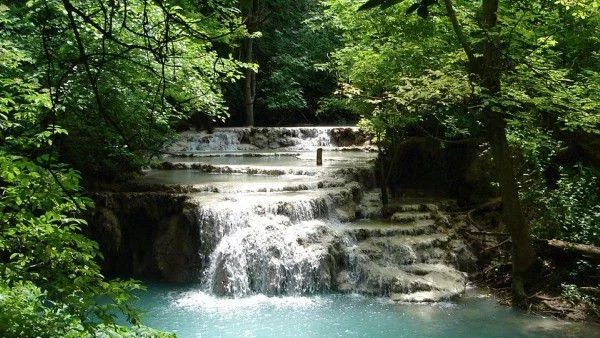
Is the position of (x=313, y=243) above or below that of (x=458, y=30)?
below

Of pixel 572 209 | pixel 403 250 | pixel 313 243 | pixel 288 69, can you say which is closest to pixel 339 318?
pixel 313 243

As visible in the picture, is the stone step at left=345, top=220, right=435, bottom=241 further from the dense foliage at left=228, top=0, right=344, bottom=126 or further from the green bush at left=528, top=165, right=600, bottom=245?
the dense foliage at left=228, top=0, right=344, bottom=126

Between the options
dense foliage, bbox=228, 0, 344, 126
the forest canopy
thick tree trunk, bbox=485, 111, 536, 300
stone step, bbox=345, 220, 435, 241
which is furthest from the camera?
dense foliage, bbox=228, 0, 344, 126

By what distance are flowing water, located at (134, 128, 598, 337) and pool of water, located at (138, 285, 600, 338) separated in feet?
0.05

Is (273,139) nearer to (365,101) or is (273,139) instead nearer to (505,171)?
(365,101)

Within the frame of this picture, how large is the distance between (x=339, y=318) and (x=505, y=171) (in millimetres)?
3131

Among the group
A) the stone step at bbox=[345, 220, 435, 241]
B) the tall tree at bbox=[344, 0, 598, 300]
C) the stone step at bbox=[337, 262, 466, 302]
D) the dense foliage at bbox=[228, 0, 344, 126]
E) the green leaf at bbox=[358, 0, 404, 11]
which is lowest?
the stone step at bbox=[337, 262, 466, 302]

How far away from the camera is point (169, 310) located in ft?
25.6

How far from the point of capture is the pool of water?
6879 millimetres

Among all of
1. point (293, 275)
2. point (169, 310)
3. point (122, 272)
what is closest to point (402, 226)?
point (293, 275)

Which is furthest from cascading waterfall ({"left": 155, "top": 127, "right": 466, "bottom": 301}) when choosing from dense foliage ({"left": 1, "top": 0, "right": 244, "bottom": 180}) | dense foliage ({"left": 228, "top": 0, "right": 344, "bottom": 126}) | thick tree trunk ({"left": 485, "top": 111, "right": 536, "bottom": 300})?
dense foliage ({"left": 228, "top": 0, "right": 344, "bottom": 126})

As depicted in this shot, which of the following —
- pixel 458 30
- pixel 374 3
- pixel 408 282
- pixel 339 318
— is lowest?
pixel 339 318

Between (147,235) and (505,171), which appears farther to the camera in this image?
(147,235)

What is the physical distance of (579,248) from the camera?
7586 millimetres
